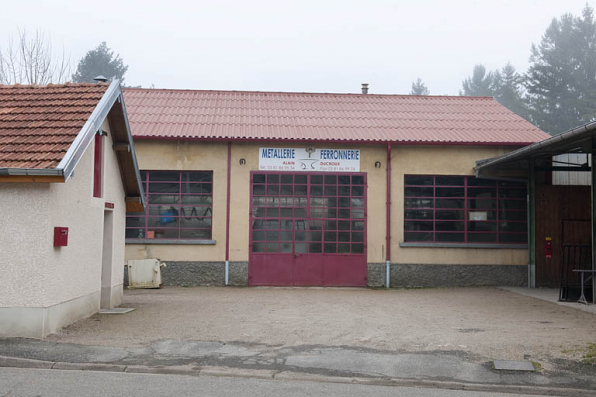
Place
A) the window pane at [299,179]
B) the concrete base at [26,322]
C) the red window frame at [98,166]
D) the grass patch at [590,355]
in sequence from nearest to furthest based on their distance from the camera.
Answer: the grass patch at [590,355], the concrete base at [26,322], the red window frame at [98,166], the window pane at [299,179]

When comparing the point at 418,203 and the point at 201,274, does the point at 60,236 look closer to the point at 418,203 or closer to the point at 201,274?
the point at 201,274

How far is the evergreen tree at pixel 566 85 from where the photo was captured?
5240 cm

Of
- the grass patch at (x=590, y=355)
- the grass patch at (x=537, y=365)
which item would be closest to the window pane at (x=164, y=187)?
the grass patch at (x=590, y=355)

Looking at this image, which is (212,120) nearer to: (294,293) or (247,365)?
(294,293)

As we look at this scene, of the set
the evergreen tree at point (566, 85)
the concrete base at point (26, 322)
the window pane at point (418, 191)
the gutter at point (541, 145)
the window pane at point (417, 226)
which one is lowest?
the concrete base at point (26, 322)

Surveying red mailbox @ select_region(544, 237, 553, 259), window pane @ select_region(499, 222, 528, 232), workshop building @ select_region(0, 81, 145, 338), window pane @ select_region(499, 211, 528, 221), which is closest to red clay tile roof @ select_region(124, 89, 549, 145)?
window pane @ select_region(499, 211, 528, 221)

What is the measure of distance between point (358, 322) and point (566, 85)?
161 feet

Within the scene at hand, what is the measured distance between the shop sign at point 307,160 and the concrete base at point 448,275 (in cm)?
281

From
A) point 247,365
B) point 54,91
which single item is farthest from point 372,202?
point 247,365

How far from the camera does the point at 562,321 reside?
464 inches

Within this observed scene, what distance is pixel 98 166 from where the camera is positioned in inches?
480

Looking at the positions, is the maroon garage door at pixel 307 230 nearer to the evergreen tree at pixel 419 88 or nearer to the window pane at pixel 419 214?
the window pane at pixel 419 214

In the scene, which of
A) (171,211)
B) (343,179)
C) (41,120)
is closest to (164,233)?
(171,211)

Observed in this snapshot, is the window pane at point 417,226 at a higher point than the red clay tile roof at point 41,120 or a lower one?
lower
